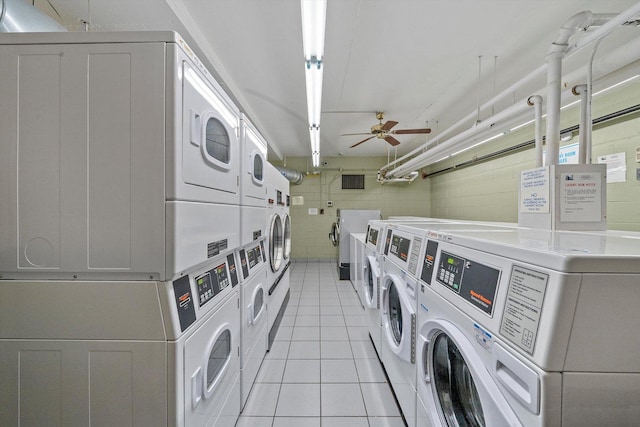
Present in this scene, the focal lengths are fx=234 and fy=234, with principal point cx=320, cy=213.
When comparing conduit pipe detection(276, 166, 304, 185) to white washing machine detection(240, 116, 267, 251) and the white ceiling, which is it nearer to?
the white ceiling

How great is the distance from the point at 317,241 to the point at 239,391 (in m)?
4.87

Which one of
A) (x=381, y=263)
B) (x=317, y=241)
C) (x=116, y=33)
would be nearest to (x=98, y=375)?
(x=116, y=33)

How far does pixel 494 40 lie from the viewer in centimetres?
212

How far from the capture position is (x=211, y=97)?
1080mm

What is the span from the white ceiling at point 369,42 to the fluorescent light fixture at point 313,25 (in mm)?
395

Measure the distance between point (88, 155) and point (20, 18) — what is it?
3.06ft

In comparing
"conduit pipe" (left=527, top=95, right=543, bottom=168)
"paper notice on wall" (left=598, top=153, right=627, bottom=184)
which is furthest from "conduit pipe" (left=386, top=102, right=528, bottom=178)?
"paper notice on wall" (left=598, top=153, right=627, bottom=184)

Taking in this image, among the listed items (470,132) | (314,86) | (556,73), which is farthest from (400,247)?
(470,132)

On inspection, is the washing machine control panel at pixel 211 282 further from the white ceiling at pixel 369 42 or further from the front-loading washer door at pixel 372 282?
the white ceiling at pixel 369 42

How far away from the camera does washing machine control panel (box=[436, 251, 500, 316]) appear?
77 cm

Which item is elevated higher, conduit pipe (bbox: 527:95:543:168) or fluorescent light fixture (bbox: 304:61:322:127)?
fluorescent light fixture (bbox: 304:61:322:127)

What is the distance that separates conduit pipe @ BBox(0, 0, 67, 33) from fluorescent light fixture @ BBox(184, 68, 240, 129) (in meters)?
0.92

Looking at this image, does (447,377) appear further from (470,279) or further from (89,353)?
(89,353)

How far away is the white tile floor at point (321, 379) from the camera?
162 cm
